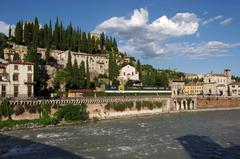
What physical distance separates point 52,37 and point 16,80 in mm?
45541

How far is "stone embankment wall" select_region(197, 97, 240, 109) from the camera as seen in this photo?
9069cm

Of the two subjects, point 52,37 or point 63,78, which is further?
point 52,37

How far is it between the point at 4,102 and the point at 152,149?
77.3 feet

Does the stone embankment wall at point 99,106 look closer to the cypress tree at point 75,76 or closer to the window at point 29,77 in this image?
the window at point 29,77

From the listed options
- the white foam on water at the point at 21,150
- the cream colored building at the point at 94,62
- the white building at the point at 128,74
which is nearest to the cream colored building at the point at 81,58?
the cream colored building at the point at 94,62

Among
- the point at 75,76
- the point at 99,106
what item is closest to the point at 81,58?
the point at 75,76

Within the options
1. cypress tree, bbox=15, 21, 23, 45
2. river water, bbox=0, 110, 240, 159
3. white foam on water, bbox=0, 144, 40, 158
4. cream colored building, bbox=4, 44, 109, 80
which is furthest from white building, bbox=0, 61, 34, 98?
cypress tree, bbox=15, 21, 23, 45

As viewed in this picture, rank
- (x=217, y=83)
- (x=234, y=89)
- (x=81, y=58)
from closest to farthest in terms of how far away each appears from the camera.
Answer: (x=81, y=58) < (x=234, y=89) < (x=217, y=83)

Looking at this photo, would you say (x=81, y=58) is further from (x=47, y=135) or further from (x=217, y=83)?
(x=217, y=83)

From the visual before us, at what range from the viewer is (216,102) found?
9519 cm

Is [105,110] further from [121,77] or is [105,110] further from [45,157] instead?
[121,77]

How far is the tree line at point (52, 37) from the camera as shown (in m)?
90.6

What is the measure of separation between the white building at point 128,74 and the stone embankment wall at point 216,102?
21430 mm

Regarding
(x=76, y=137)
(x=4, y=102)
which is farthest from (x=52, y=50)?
(x=76, y=137)
